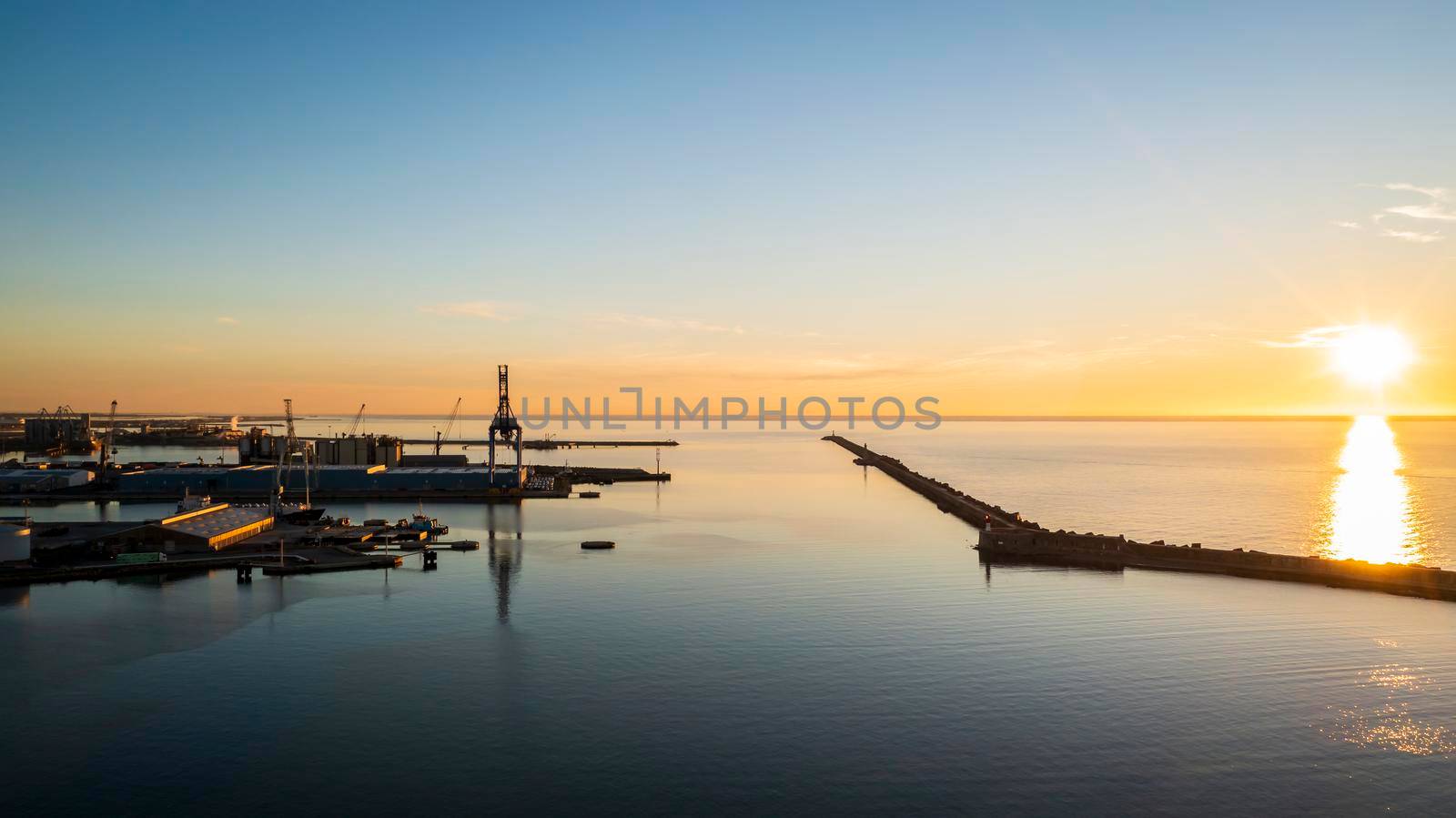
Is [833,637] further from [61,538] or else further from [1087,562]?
[61,538]

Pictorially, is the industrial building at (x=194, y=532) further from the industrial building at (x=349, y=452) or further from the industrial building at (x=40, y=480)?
the industrial building at (x=349, y=452)

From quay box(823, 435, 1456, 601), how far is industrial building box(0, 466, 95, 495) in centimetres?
10609

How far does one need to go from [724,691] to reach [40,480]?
359 feet

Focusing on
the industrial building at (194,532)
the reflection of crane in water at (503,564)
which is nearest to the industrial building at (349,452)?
the reflection of crane in water at (503,564)

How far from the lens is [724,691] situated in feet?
102

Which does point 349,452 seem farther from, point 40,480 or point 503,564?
point 503,564

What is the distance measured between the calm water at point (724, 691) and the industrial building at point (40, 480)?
67.4m

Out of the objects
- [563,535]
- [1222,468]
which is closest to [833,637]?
[563,535]

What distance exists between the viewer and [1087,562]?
192ft

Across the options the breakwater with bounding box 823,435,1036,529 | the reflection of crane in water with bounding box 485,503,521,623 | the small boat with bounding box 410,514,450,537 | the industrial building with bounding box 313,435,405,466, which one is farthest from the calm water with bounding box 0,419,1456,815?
the industrial building with bounding box 313,435,405,466

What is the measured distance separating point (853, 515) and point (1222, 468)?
100075mm

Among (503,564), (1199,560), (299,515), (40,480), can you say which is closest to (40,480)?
(40,480)

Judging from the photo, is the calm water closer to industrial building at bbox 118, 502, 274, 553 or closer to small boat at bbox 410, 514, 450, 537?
industrial building at bbox 118, 502, 274, 553

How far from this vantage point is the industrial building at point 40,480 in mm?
101312
